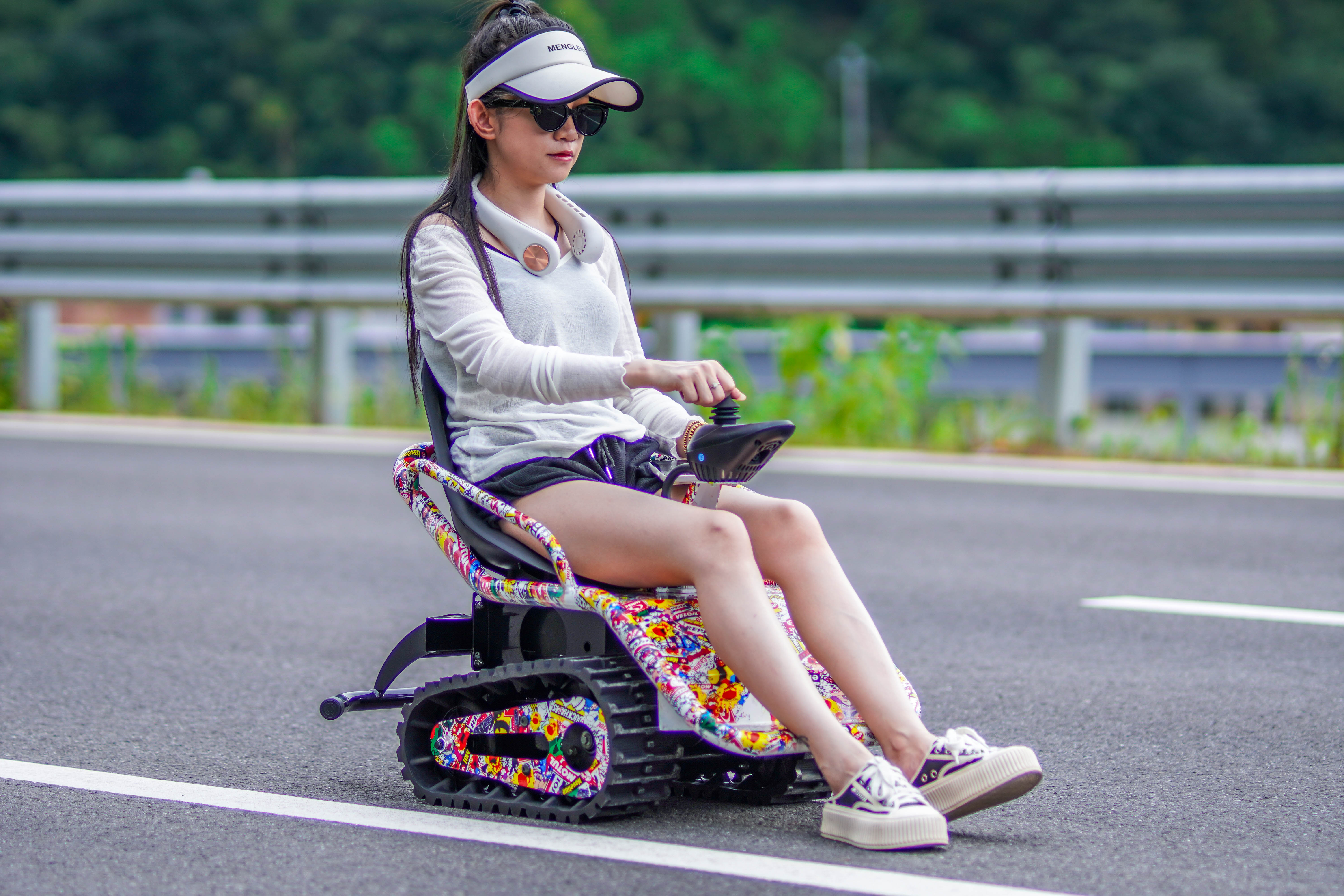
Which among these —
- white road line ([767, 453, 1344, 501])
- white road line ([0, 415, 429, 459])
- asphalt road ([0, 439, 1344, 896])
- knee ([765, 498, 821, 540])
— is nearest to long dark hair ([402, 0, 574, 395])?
knee ([765, 498, 821, 540])

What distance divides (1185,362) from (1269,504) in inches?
575

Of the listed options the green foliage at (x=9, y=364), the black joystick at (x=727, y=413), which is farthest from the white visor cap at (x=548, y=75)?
the green foliage at (x=9, y=364)

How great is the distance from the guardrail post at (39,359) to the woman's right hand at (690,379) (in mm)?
8015

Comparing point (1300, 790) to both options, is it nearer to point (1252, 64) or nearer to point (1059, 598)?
point (1059, 598)

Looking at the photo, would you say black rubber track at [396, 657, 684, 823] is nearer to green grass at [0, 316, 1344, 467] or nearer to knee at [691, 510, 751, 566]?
knee at [691, 510, 751, 566]

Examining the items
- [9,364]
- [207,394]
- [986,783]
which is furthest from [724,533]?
[9,364]

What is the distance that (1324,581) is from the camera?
559 cm

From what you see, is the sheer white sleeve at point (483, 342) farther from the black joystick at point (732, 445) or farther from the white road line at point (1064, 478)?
the white road line at point (1064, 478)

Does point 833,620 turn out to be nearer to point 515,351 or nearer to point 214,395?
point 515,351

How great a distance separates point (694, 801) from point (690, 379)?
0.88 m

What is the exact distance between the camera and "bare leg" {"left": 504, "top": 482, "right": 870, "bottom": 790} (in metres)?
3.02

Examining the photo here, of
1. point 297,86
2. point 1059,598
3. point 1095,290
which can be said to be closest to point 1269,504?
point 1095,290

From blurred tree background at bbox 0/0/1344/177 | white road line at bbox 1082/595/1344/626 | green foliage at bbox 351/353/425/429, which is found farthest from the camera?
blurred tree background at bbox 0/0/1344/177

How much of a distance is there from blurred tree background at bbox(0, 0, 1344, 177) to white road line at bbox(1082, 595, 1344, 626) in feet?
126
